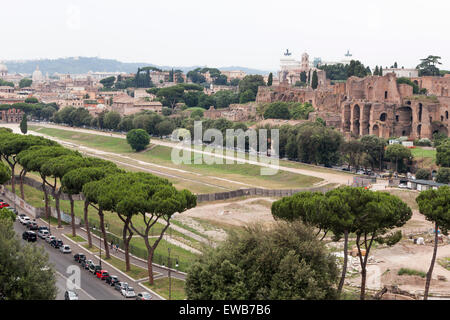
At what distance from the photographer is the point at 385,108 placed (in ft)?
257

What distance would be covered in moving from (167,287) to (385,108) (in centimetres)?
5683

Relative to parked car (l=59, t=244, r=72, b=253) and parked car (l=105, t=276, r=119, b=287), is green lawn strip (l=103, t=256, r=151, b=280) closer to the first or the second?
parked car (l=105, t=276, r=119, b=287)

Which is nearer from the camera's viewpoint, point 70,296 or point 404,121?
point 70,296

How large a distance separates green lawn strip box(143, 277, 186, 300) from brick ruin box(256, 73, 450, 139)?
52.5 metres

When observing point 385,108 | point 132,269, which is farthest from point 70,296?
point 385,108

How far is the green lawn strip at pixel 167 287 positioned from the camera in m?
26.9

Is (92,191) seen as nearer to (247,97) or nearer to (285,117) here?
(285,117)

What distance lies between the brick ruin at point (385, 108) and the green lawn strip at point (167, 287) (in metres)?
52.5

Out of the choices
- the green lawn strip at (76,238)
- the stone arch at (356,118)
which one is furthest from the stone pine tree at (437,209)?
the stone arch at (356,118)

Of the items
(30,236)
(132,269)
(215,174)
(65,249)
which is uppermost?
(30,236)

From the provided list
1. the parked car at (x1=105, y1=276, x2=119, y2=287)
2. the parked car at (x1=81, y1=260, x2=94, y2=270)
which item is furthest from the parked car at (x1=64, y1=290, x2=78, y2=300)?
the parked car at (x1=81, y1=260, x2=94, y2=270)

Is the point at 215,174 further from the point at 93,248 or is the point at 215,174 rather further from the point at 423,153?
the point at 93,248
